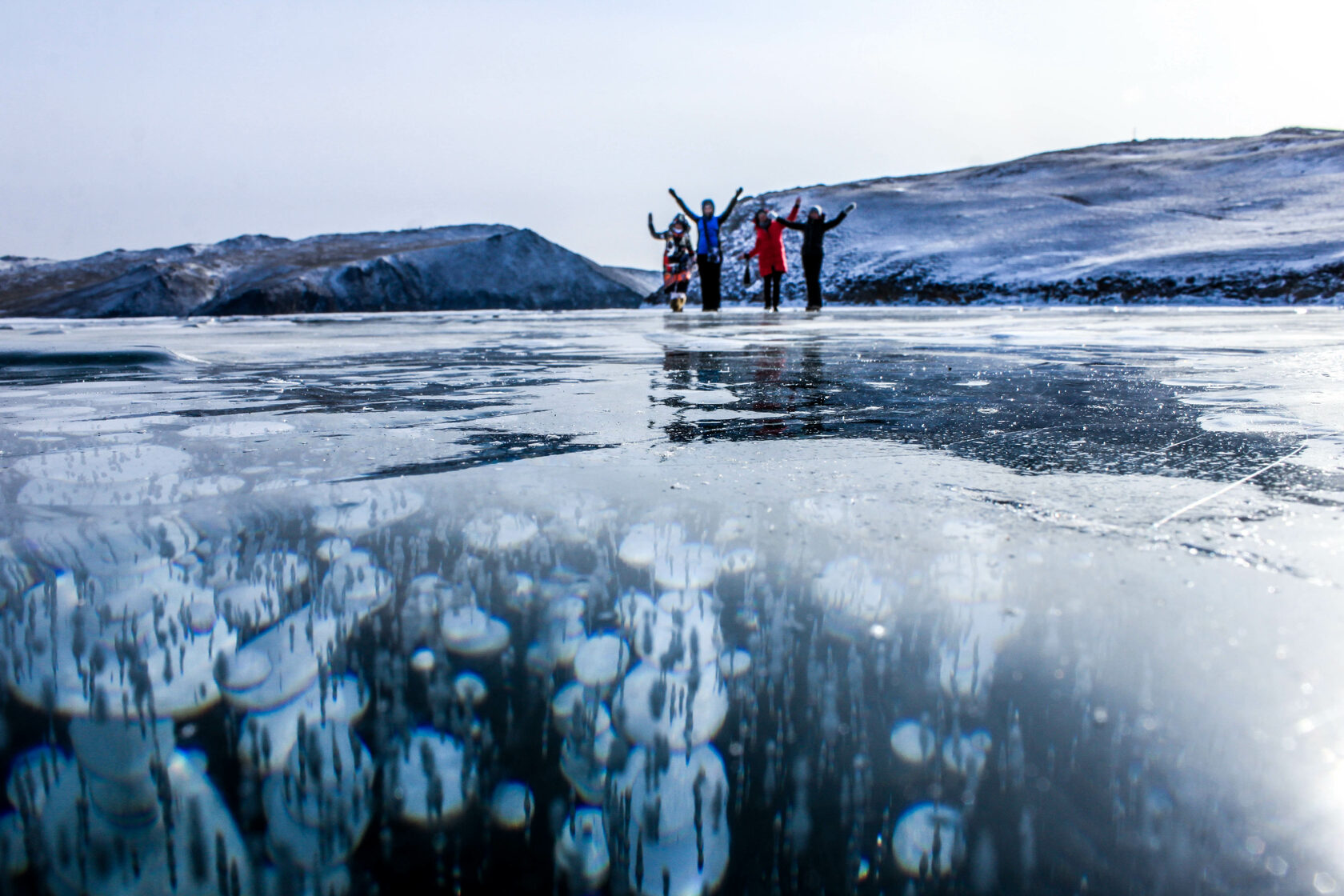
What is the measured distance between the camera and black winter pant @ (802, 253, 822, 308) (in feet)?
40.5

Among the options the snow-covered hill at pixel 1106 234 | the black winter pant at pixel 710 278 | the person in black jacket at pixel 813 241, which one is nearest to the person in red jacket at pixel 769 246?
the person in black jacket at pixel 813 241

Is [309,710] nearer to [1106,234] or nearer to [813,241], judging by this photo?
[813,241]

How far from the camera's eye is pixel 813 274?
41.3ft

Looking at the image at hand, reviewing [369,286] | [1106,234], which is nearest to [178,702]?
[1106,234]

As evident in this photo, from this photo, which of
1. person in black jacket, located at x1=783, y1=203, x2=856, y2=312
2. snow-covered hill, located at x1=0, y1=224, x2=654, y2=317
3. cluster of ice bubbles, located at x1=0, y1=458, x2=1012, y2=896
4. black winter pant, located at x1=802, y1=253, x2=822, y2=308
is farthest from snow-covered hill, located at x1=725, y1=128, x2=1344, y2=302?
snow-covered hill, located at x1=0, y1=224, x2=654, y2=317

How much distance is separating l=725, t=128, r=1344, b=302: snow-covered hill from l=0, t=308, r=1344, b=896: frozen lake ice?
1815cm

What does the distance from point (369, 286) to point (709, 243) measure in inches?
1572

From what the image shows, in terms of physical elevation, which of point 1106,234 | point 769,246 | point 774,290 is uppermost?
point 1106,234

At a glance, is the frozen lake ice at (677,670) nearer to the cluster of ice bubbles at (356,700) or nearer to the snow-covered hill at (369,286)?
the cluster of ice bubbles at (356,700)

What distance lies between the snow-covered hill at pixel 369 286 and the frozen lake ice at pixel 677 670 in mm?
45692

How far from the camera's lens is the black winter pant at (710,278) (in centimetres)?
→ 1194

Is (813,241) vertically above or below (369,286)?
below

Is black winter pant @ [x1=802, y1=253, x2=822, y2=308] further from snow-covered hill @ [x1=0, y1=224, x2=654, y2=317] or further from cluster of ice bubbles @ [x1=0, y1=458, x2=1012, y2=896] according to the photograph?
snow-covered hill @ [x1=0, y1=224, x2=654, y2=317]

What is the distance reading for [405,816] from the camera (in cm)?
54
